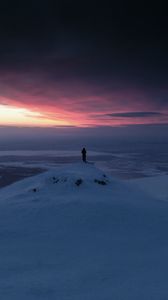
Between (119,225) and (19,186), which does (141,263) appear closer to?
(119,225)

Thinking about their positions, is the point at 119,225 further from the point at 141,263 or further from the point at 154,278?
the point at 154,278

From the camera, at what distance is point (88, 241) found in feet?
35.4

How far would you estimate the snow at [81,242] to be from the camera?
25.3ft

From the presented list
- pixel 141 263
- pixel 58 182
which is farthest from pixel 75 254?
pixel 58 182

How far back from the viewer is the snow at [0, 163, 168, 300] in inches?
304

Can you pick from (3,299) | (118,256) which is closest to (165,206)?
(118,256)

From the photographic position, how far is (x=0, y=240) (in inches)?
424

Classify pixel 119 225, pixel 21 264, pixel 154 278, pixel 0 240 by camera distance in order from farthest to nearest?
pixel 119 225 → pixel 0 240 → pixel 21 264 → pixel 154 278

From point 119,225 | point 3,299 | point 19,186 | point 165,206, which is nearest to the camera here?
point 3,299

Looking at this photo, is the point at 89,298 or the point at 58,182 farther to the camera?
the point at 58,182

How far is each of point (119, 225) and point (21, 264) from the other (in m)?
4.82

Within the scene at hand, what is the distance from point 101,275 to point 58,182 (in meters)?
8.95

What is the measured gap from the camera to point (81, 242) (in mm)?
10680

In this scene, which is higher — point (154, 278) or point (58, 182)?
point (58, 182)
